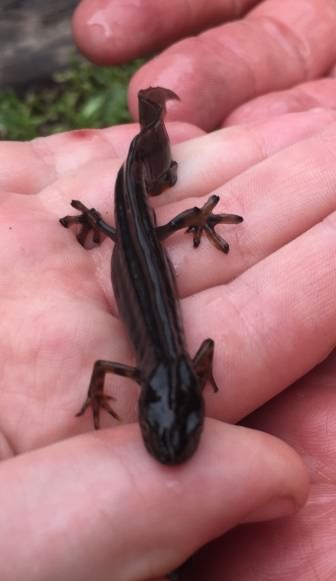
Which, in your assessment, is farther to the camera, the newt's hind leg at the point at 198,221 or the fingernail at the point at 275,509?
the newt's hind leg at the point at 198,221

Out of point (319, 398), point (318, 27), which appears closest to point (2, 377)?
point (319, 398)

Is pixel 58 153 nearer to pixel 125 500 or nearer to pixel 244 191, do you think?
pixel 244 191

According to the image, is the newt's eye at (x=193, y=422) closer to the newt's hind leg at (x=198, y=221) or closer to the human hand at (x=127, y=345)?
the human hand at (x=127, y=345)

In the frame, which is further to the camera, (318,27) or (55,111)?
(55,111)

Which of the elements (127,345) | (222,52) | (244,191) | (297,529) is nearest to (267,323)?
(127,345)

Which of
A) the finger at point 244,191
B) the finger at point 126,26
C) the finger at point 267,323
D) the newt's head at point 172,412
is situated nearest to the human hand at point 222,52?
the finger at point 126,26

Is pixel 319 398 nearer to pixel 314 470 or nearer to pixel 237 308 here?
pixel 314 470
